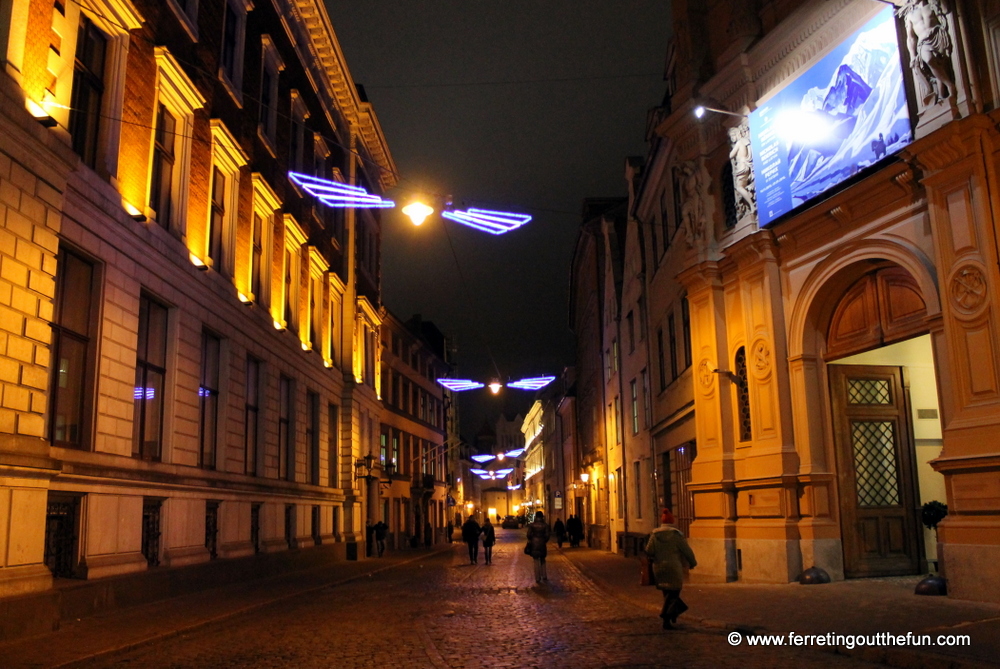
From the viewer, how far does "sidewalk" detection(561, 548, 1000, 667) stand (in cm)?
813

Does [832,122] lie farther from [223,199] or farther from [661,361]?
[223,199]

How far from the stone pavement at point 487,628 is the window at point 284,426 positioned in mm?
7834

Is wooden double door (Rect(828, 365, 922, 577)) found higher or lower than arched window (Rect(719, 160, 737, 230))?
lower

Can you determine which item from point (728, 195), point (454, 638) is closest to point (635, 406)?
point (728, 195)

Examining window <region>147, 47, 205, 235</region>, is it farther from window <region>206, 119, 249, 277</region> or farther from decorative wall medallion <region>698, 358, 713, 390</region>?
decorative wall medallion <region>698, 358, 713, 390</region>

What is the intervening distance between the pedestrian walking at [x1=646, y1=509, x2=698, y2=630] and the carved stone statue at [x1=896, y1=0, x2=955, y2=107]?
6999 mm

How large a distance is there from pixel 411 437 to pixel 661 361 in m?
28.6

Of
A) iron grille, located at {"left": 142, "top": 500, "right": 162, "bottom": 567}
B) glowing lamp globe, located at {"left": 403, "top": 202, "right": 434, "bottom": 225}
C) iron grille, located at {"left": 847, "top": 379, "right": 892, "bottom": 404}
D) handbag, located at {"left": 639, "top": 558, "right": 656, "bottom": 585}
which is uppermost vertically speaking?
glowing lamp globe, located at {"left": 403, "top": 202, "right": 434, "bottom": 225}

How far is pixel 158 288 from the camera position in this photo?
16.3 m

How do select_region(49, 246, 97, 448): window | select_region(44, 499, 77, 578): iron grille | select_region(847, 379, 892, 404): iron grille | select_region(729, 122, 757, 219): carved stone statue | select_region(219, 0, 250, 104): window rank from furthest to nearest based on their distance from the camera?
1. select_region(219, 0, 250, 104): window
2. select_region(729, 122, 757, 219): carved stone statue
3. select_region(847, 379, 892, 404): iron grille
4. select_region(49, 246, 97, 448): window
5. select_region(44, 499, 77, 578): iron grille

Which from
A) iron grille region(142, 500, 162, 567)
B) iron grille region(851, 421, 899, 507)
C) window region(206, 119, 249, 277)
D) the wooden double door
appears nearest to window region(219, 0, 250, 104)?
window region(206, 119, 249, 277)

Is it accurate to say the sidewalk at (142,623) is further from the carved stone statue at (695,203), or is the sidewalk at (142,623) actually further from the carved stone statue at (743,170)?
the carved stone statue at (743,170)

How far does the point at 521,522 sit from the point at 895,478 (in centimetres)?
8563

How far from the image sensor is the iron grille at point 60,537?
12688 mm
